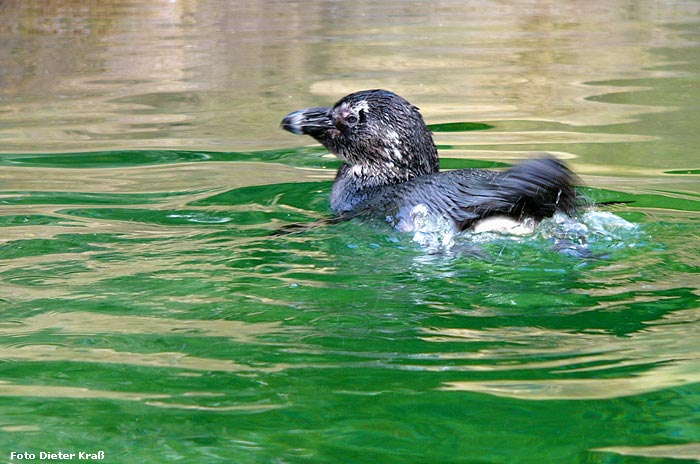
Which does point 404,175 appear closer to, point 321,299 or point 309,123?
point 309,123

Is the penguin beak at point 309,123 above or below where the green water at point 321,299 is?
above

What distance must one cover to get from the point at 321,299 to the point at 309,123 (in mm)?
2288

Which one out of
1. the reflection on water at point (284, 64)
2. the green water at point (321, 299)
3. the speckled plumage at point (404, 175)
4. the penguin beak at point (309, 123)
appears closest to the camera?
the green water at point (321, 299)

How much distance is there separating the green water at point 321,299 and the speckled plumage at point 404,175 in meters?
0.18

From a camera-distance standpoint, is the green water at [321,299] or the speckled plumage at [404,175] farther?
the speckled plumage at [404,175]

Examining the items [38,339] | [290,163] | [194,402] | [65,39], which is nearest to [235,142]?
[290,163]

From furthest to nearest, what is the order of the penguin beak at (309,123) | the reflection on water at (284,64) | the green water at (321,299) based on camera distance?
the reflection on water at (284,64) < the penguin beak at (309,123) < the green water at (321,299)

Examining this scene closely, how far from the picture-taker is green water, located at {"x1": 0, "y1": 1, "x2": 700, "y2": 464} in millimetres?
3076

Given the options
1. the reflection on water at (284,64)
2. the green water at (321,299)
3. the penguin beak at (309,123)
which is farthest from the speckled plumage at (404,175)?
the reflection on water at (284,64)

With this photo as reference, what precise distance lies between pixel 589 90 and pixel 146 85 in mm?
4413

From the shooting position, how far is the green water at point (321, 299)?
10.1ft

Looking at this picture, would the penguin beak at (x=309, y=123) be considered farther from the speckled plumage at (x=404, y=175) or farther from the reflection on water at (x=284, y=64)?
the reflection on water at (x=284, y=64)

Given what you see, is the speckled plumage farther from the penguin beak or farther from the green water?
the green water

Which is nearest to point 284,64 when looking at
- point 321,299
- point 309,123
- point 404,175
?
point 309,123
